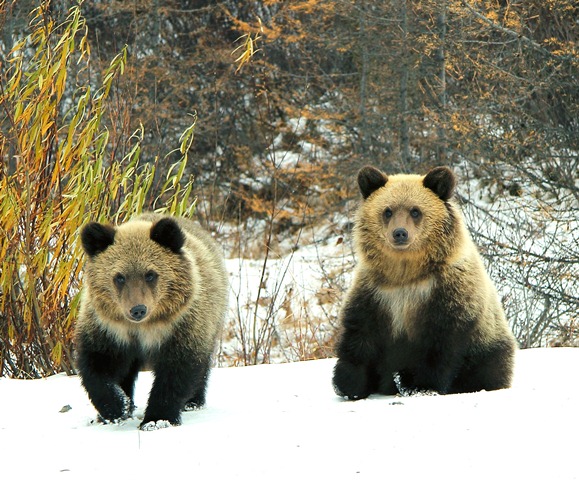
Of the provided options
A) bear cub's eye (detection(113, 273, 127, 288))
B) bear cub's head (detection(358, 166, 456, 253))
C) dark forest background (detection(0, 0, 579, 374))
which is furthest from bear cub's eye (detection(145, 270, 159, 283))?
dark forest background (detection(0, 0, 579, 374))

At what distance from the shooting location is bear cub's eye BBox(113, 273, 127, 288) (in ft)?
15.5

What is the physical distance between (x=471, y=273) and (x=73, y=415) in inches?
97.5

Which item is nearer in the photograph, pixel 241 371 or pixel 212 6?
pixel 241 371

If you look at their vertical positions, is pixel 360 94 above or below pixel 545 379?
above

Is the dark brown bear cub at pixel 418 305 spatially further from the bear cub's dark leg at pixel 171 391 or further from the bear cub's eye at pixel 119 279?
the bear cub's eye at pixel 119 279

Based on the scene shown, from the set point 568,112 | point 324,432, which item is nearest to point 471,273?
point 324,432

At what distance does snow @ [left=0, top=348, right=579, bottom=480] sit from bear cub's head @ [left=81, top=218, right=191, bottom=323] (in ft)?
2.21

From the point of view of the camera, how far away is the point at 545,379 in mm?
5379

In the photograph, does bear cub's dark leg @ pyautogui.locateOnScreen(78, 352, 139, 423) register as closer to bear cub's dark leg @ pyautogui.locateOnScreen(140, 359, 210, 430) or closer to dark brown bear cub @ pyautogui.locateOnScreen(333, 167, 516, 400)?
bear cub's dark leg @ pyautogui.locateOnScreen(140, 359, 210, 430)

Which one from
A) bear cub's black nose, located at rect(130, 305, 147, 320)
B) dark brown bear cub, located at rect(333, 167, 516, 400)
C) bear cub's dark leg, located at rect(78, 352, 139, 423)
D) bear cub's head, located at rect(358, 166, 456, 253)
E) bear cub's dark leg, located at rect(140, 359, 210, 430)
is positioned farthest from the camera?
bear cub's head, located at rect(358, 166, 456, 253)

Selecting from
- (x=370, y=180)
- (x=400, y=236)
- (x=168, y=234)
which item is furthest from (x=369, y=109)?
(x=168, y=234)

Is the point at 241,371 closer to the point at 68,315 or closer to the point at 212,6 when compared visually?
the point at 68,315

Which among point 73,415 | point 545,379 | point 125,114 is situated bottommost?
point 73,415

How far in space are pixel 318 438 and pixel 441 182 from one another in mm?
1966
